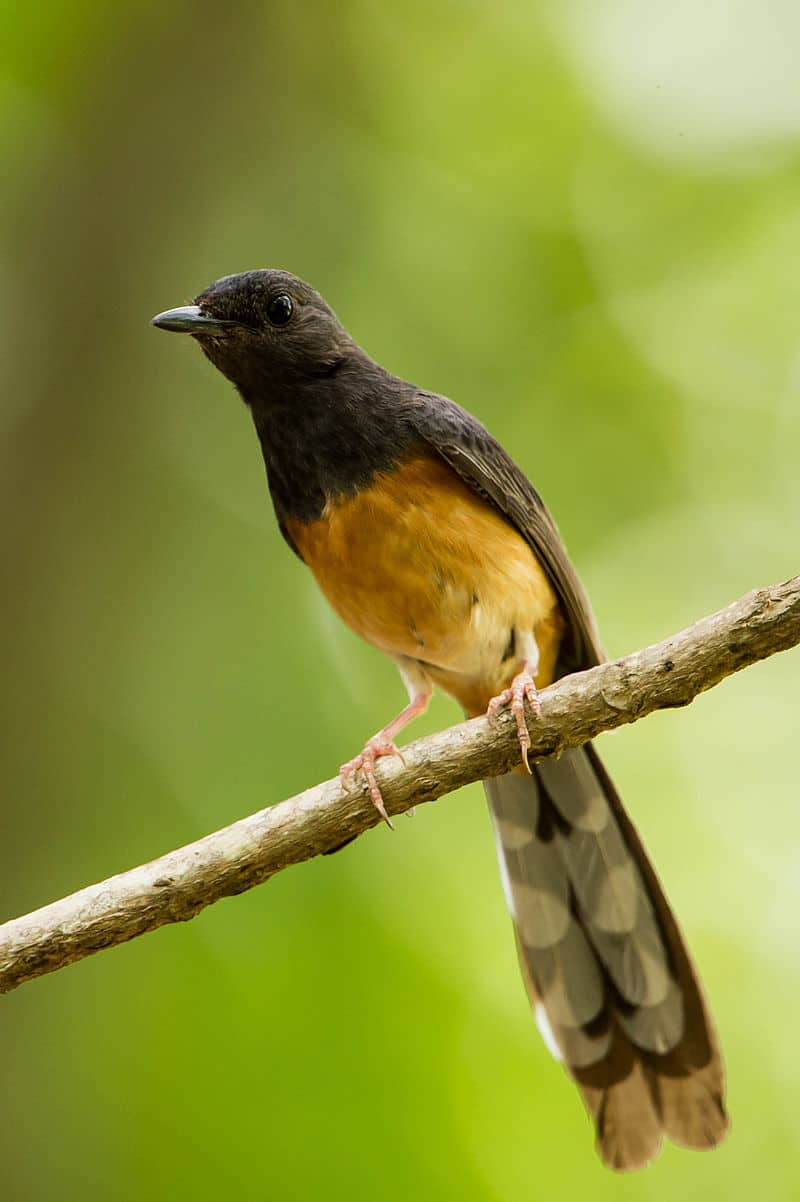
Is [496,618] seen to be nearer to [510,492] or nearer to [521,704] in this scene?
[510,492]

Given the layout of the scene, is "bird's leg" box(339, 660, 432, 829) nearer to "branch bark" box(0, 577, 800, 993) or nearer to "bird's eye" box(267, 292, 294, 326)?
"branch bark" box(0, 577, 800, 993)

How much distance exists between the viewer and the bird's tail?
479 centimetres

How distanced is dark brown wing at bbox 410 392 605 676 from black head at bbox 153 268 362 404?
1.62 ft

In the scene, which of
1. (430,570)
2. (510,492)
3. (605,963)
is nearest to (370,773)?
(430,570)

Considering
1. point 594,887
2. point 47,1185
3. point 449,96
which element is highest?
point 449,96

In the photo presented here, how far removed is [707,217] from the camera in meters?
8.31

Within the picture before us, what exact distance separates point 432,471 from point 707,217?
4.60 m

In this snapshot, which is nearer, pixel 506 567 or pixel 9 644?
pixel 506 567

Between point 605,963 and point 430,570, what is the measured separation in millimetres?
1822

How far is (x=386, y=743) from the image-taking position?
425 centimetres

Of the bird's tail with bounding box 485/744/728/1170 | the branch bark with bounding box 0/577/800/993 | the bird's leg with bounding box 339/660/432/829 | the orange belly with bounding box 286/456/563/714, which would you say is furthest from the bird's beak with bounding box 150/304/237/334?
the bird's tail with bounding box 485/744/728/1170

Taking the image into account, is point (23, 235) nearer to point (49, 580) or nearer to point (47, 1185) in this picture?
point (49, 580)

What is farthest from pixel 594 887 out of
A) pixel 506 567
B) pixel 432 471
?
pixel 432 471

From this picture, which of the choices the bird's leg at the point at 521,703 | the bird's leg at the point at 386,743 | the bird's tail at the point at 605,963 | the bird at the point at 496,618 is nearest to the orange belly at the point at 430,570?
the bird at the point at 496,618
